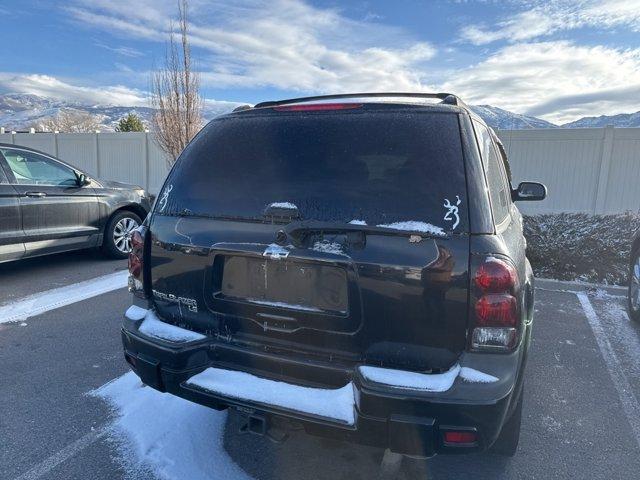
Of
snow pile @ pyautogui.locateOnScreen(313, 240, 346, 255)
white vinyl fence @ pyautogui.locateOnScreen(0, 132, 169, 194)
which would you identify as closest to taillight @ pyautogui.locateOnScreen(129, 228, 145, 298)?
snow pile @ pyautogui.locateOnScreen(313, 240, 346, 255)

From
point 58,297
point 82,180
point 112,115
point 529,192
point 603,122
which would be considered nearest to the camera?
point 529,192

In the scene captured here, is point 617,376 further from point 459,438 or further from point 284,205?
point 284,205

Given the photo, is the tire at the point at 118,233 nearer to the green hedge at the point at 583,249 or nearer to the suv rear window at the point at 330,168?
the suv rear window at the point at 330,168

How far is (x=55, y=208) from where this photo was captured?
20.1 feet

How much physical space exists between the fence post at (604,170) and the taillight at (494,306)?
11042mm

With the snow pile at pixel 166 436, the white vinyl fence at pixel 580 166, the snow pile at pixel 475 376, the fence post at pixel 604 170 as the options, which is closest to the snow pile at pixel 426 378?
the snow pile at pixel 475 376

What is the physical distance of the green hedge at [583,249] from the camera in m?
6.93

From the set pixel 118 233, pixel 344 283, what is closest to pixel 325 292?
pixel 344 283

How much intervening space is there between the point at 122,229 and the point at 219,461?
533cm

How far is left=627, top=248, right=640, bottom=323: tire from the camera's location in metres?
4.93

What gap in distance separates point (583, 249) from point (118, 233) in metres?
7.38

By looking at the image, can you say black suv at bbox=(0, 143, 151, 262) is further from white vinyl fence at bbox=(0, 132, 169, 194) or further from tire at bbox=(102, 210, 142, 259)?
white vinyl fence at bbox=(0, 132, 169, 194)

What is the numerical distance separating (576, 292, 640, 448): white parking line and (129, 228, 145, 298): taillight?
124 inches

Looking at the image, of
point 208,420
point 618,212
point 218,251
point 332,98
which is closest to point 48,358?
point 208,420
